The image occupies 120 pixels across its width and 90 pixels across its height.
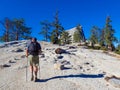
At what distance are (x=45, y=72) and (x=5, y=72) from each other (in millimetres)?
3553

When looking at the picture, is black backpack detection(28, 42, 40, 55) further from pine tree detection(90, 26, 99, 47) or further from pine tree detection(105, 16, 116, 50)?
pine tree detection(90, 26, 99, 47)

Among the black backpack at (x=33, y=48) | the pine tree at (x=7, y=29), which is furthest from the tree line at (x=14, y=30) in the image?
the black backpack at (x=33, y=48)

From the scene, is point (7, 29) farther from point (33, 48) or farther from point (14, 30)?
point (33, 48)

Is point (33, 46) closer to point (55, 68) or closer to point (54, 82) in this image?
point (54, 82)

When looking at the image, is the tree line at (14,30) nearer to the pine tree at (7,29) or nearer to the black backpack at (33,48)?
the pine tree at (7,29)

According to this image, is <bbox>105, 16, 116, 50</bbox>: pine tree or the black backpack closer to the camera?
the black backpack

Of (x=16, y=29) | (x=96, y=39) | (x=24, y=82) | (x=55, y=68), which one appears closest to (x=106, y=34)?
(x=96, y=39)

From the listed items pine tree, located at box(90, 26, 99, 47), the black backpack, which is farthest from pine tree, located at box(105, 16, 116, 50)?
the black backpack

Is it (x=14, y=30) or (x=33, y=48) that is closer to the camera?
(x=33, y=48)

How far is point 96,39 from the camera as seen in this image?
81125 millimetres

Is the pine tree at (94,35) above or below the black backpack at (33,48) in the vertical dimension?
above

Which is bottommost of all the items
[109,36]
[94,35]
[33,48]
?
[33,48]

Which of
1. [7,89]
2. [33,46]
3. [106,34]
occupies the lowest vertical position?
[7,89]

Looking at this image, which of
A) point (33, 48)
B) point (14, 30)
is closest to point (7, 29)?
point (14, 30)
